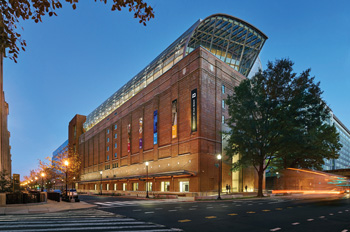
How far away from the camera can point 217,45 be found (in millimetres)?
62625

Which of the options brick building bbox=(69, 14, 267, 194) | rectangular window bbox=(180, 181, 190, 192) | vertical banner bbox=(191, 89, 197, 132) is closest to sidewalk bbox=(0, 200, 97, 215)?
brick building bbox=(69, 14, 267, 194)

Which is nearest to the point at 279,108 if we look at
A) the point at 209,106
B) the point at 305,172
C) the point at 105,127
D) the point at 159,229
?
the point at 209,106

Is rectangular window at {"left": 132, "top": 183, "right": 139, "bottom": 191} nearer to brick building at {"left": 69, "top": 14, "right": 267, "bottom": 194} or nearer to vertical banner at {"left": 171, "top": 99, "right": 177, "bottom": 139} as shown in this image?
brick building at {"left": 69, "top": 14, "right": 267, "bottom": 194}

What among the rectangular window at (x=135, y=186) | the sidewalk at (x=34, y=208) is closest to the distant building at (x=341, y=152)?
the rectangular window at (x=135, y=186)

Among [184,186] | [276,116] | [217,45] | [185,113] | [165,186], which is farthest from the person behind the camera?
[217,45]

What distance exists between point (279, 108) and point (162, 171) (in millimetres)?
24087

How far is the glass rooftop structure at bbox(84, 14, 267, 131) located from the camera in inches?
2228

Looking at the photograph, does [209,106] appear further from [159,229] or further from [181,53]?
[159,229]

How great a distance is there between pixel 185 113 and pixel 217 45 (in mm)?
21662

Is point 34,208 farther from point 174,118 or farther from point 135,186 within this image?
point 135,186

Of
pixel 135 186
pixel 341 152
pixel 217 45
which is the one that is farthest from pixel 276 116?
pixel 341 152

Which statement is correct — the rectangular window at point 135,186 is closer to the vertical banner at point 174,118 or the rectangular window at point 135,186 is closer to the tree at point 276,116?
the vertical banner at point 174,118

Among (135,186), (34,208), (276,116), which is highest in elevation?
(276,116)

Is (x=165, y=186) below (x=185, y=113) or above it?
below
